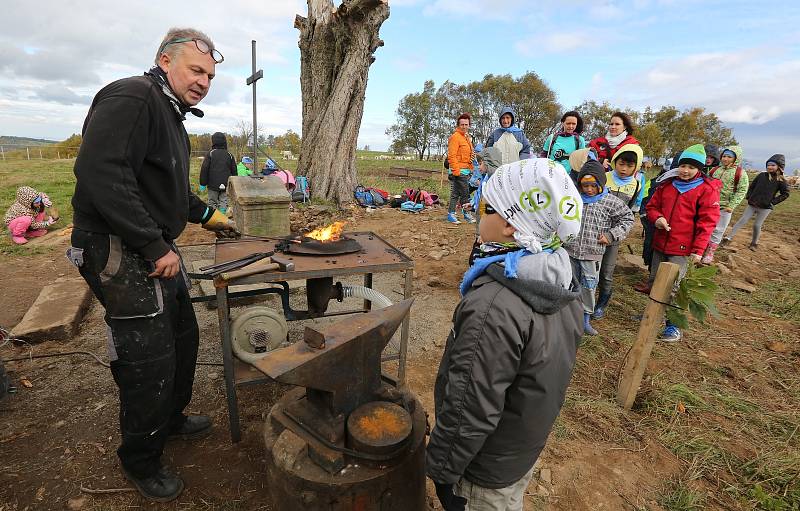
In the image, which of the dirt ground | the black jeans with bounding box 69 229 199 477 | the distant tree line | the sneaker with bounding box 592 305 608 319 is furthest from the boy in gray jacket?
the distant tree line

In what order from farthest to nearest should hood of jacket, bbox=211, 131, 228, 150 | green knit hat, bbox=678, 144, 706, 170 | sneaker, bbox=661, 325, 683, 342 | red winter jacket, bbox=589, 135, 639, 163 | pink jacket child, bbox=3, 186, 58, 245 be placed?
hood of jacket, bbox=211, 131, 228, 150, pink jacket child, bbox=3, 186, 58, 245, red winter jacket, bbox=589, 135, 639, 163, sneaker, bbox=661, 325, 683, 342, green knit hat, bbox=678, 144, 706, 170

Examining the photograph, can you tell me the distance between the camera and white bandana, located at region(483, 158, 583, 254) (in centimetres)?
144

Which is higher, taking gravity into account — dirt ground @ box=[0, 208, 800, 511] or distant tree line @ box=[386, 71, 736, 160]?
distant tree line @ box=[386, 71, 736, 160]

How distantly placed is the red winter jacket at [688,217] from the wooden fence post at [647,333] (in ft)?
4.32

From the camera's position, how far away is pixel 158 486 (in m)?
2.43

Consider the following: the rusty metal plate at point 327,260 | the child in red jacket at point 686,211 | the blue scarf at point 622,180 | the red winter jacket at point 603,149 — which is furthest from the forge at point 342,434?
the red winter jacket at point 603,149

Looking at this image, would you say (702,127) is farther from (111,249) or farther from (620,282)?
(111,249)

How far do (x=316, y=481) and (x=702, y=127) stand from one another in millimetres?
44308

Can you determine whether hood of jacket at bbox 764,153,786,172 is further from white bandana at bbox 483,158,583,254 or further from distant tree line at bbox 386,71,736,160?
distant tree line at bbox 386,71,736,160

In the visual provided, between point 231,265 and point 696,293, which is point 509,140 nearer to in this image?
point 696,293

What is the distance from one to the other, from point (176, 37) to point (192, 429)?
253cm

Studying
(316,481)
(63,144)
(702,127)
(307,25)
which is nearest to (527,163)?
(316,481)

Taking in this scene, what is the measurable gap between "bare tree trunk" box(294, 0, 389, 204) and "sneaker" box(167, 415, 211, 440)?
7718mm

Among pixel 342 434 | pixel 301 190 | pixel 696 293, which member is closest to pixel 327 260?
pixel 342 434
